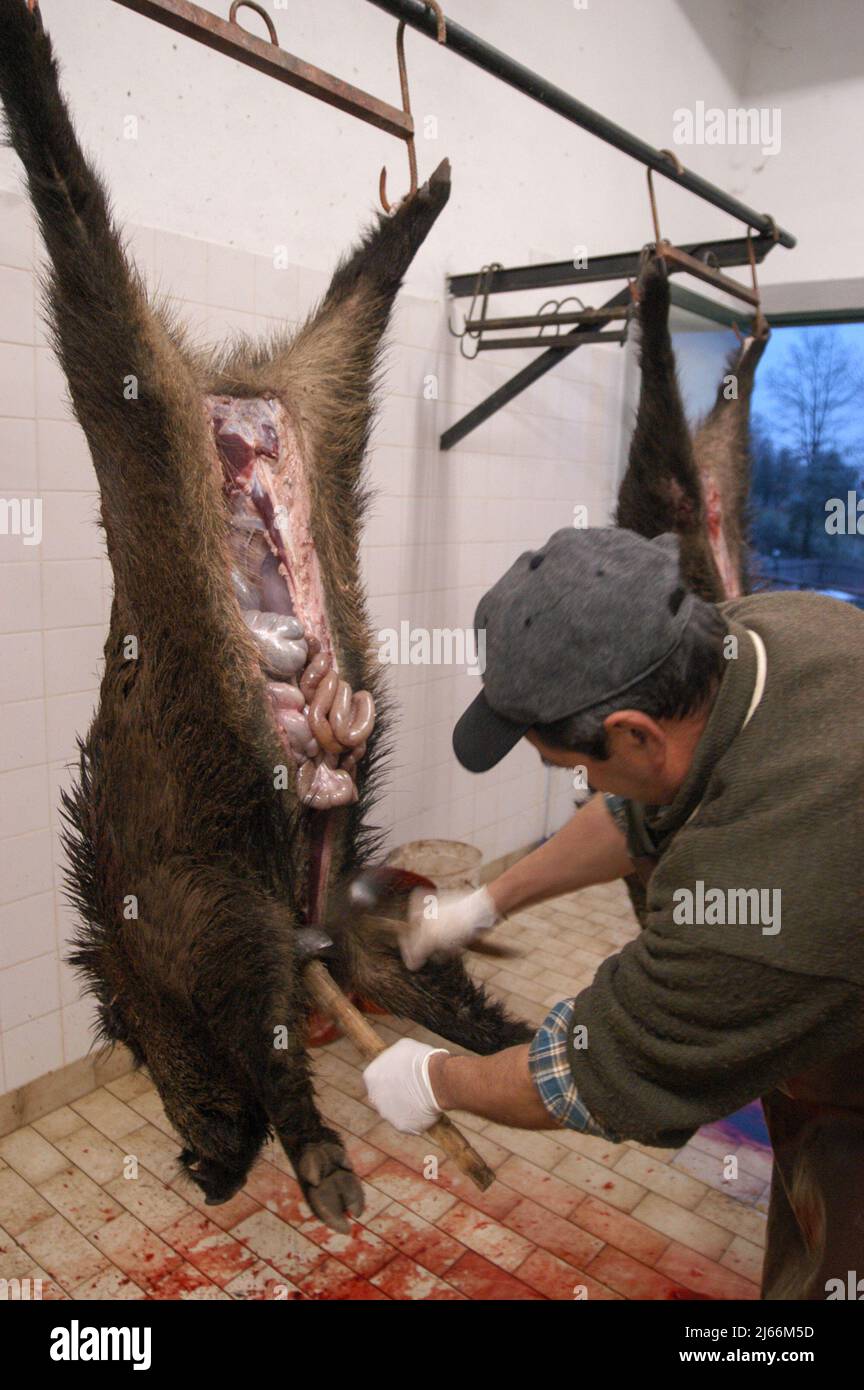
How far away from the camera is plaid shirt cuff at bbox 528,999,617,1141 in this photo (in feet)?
4.27

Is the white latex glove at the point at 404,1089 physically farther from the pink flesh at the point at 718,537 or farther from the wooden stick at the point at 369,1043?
the pink flesh at the point at 718,537

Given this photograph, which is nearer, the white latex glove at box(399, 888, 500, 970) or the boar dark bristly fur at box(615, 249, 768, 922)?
the white latex glove at box(399, 888, 500, 970)

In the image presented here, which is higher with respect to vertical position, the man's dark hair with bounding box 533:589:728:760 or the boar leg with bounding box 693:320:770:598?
the boar leg with bounding box 693:320:770:598

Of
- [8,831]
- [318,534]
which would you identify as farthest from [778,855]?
[8,831]

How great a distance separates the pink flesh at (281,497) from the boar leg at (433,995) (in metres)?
0.17

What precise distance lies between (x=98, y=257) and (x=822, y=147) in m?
4.81

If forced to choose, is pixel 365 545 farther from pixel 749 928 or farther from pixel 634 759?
pixel 749 928

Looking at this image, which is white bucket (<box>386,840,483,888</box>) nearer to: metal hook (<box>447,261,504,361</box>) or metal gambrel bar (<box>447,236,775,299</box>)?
metal hook (<box>447,261,504,361</box>)

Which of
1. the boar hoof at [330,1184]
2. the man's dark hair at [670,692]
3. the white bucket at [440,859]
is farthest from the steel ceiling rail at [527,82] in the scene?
the white bucket at [440,859]

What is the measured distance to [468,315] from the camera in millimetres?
3604

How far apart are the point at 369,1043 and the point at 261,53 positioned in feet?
5.06

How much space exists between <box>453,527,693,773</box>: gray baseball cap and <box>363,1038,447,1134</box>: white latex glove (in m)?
0.52

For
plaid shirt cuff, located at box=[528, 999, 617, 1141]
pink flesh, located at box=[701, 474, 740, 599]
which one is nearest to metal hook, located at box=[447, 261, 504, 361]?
pink flesh, located at box=[701, 474, 740, 599]

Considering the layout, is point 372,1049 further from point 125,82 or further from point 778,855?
point 125,82
